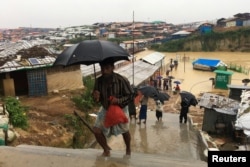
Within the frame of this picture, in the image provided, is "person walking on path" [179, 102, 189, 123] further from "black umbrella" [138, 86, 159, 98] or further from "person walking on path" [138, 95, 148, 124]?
"person walking on path" [138, 95, 148, 124]

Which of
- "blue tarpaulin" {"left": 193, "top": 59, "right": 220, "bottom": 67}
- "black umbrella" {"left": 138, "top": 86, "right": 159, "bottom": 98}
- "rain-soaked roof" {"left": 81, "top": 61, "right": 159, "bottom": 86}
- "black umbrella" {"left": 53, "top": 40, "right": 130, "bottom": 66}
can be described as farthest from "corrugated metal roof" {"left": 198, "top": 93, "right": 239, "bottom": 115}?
"blue tarpaulin" {"left": 193, "top": 59, "right": 220, "bottom": 67}

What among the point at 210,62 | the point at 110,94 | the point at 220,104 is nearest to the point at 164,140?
the point at 220,104

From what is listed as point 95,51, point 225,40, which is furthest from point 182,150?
point 225,40

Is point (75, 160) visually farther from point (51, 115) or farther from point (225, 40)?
point (225, 40)

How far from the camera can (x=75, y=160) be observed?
13.6 feet

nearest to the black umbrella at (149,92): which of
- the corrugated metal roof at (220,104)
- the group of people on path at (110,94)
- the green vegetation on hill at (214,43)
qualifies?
the corrugated metal roof at (220,104)

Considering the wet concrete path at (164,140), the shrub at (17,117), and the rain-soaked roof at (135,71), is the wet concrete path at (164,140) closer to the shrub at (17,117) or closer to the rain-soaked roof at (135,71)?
the shrub at (17,117)

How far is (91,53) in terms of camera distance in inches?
153

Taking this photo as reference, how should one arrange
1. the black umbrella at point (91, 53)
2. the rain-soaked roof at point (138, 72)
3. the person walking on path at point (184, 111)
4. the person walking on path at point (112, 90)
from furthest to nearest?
the rain-soaked roof at point (138, 72)
the person walking on path at point (184, 111)
the person walking on path at point (112, 90)
the black umbrella at point (91, 53)

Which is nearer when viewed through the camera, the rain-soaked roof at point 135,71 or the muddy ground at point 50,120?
the muddy ground at point 50,120

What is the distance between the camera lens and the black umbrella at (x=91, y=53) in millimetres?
3832

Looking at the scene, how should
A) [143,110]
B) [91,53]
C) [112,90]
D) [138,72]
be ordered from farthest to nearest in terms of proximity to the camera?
1. [138,72]
2. [143,110]
3. [112,90]
4. [91,53]

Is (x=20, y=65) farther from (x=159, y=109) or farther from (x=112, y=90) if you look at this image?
(x=112, y=90)

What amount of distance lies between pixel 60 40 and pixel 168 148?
186ft
